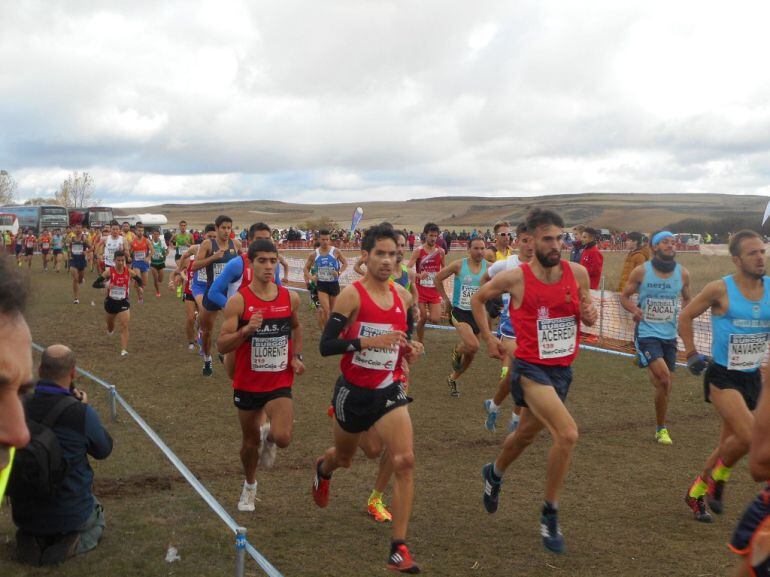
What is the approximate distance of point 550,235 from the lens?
19.2ft

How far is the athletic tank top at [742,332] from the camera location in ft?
19.9

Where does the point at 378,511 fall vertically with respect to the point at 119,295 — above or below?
below

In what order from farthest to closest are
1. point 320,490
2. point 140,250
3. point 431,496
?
point 140,250
point 431,496
point 320,490

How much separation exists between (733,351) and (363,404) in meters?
3.04

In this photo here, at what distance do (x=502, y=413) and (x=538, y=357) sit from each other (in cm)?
431

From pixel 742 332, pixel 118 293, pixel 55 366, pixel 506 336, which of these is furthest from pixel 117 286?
pixel 742 332

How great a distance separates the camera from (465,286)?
10750 mm

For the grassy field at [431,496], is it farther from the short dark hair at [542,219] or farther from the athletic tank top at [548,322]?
the short dark hair at [542,219]

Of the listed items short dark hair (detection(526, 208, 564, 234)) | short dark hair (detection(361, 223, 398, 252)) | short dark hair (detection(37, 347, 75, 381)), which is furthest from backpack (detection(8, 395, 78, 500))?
short dark hair (detection(526, 208, 564, 234))

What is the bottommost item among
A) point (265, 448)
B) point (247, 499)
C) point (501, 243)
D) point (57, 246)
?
point (247, 499)

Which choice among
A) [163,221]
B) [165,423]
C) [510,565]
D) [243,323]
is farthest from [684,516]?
[163,221]

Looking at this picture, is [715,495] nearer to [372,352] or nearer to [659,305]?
[659,305]

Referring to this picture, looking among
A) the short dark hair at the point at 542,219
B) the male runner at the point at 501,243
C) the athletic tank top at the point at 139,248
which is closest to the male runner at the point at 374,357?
the short dark hair at the point at 542,219

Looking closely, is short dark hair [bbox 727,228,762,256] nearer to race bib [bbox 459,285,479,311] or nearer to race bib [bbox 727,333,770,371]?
race bib [bbox 727,333,770,371]
